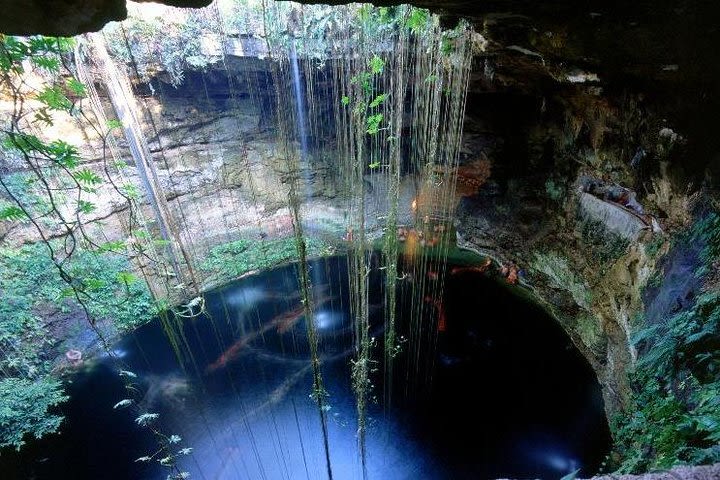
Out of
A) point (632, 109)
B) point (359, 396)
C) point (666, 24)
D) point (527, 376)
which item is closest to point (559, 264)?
point (527, 376)

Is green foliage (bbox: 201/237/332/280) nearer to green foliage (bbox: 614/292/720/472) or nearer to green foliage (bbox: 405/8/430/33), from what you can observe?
green foliage (bbox: 405/8/430/33)

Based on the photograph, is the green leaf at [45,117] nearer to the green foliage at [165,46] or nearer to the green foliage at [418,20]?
the green foliage at [418,20]

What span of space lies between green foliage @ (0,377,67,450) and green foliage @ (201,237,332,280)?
380 cm

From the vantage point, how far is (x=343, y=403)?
5902mm

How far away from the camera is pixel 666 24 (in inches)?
111

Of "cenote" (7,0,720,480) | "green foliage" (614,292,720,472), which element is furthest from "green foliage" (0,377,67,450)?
"green foliage" (614,292,720,472)

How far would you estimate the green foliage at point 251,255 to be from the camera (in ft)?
29.9

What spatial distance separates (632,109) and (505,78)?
2289 mm

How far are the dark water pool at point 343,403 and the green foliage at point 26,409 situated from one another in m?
0.28

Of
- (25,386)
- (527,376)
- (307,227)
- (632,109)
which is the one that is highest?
(307,227)

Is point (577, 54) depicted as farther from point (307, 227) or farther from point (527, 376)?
point (307, 227)

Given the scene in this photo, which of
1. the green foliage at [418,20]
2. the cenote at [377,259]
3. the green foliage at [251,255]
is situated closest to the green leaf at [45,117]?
the cenote at [377,259]

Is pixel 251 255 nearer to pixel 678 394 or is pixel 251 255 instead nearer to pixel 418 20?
pixel 418 20

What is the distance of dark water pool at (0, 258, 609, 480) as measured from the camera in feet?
16.8
